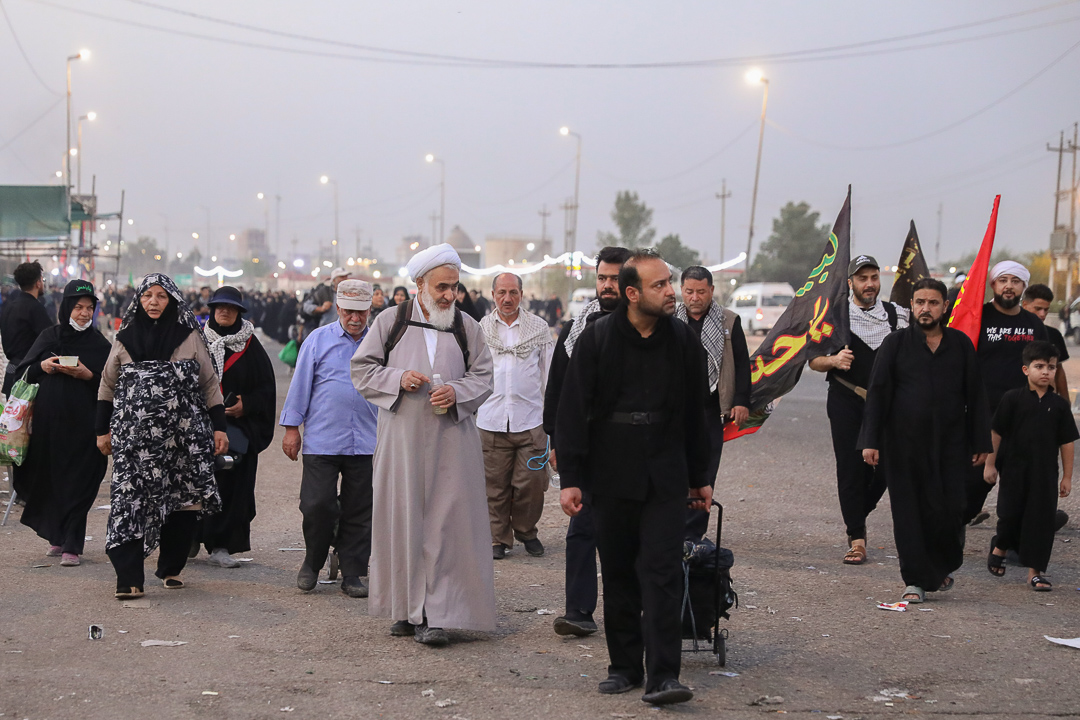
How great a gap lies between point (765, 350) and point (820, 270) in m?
0.64

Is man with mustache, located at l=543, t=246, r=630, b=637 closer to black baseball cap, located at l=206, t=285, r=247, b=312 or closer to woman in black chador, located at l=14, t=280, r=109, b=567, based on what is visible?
black baseball cap, located at l=206, t=285, r=247, b=312

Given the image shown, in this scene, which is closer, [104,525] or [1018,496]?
[1018,496]

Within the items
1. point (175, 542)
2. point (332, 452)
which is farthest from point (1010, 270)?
point (175, 542)

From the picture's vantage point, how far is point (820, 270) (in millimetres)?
8078

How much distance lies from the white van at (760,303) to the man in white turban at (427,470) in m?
39.7

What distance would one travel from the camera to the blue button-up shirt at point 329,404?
7.02m

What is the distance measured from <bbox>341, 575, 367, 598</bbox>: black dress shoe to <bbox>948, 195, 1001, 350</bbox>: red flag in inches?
169

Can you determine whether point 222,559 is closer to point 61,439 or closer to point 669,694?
point 61,439

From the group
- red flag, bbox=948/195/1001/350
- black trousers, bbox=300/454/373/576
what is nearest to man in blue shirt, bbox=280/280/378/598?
black trousers, bbox=300/454/373/576

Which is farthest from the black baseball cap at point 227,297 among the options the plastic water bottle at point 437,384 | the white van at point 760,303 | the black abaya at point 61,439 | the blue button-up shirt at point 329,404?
the white van at point 760,303

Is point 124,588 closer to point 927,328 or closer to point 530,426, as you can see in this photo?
point 530,426

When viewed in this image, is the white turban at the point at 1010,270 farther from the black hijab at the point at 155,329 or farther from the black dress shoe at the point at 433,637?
the black hijab at the point at 155,329

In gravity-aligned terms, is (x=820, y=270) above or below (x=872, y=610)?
above

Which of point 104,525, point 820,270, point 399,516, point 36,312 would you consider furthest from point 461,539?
point 36,312
